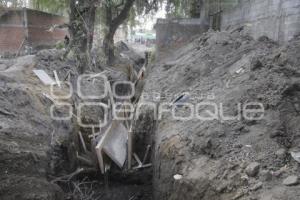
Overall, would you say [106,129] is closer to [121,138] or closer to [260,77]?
[121,138]

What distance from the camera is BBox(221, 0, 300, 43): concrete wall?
6.48m

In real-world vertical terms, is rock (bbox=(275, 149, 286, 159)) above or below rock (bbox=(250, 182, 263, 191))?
above

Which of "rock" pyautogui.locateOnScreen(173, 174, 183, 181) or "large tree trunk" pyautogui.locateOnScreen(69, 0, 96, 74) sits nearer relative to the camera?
"rock" pyautogui.locateOnScreen(173, 174, 183, 181)

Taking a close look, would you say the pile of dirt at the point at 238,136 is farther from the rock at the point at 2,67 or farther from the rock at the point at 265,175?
the rock at the point at 2,67

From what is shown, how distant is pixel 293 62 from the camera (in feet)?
17.4

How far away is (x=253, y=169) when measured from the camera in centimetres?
370

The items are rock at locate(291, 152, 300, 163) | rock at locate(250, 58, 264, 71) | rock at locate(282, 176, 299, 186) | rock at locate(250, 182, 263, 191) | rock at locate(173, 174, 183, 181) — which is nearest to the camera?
rock at locate(282, 176, 299, 186)

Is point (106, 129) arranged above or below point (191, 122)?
below

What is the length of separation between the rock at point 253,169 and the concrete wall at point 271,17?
11.8 ft

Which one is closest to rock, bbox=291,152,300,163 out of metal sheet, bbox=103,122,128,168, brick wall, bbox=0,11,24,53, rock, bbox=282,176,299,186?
rock, bbox=282,176,299,186

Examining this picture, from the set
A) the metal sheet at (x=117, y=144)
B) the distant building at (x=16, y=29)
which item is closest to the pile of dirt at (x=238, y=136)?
the metal sheet at (x=117, y=144)

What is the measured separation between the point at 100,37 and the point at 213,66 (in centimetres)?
1034

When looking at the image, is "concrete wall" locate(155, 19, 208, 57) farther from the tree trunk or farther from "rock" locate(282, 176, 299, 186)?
"rock" locate(282, 176, 299, 186)

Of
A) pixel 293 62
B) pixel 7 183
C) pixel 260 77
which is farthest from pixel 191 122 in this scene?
pixel 7 183
